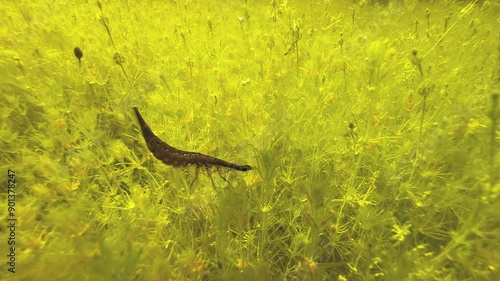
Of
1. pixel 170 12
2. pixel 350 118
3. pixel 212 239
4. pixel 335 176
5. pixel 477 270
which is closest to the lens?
pixel 477 270

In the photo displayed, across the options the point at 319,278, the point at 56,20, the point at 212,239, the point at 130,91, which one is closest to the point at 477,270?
the point at 319,278

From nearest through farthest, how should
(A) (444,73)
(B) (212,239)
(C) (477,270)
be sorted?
(C) (477,270) < (B) (212,239) < (A) (444,73)

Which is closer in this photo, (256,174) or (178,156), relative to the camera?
(178,156)

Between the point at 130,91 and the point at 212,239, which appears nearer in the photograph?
the point at 212,239

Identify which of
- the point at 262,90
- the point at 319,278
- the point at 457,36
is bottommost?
the point at 319,278

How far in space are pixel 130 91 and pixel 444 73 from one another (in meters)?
3.02

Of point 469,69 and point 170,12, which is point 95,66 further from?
point 469,69

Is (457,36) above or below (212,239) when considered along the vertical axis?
above

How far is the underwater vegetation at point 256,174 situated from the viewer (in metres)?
1.58

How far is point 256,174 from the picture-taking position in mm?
1994

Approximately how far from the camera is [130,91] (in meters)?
2.71

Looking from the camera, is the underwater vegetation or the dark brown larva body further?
the dark brown larva body

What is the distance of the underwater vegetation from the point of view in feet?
5.20

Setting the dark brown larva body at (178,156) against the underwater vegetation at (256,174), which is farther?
the dark brown larva body at (178,156)
